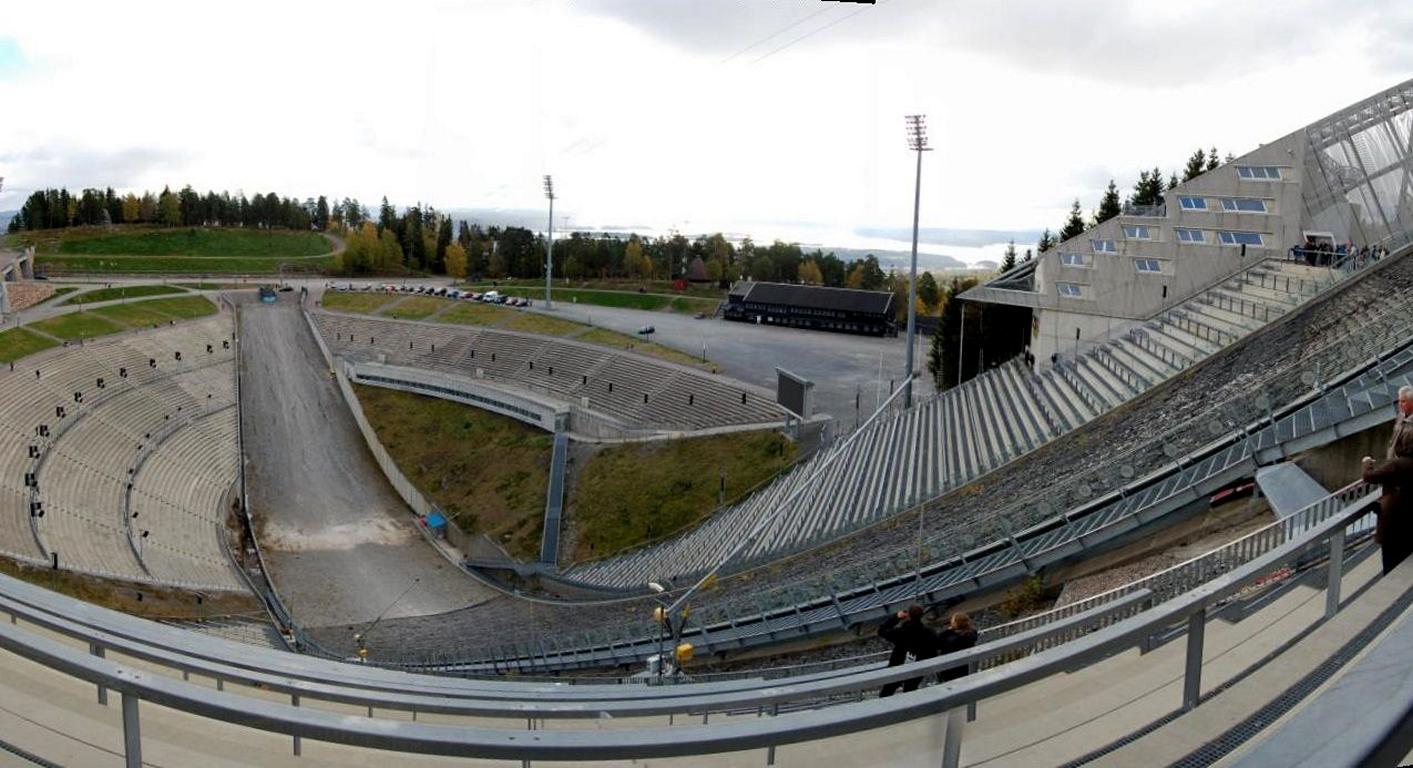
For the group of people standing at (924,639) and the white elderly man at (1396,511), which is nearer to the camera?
the white elderly man at (1396,511)

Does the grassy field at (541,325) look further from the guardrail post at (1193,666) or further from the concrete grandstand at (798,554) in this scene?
the guardrail post at (1193,666)

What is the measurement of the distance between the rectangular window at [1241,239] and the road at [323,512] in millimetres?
24337

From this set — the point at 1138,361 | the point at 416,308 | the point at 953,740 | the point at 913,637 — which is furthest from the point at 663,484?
the point at 416,308

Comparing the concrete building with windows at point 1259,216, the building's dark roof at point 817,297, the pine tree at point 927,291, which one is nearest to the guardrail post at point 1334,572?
the concrete building with windows at point 1259,216

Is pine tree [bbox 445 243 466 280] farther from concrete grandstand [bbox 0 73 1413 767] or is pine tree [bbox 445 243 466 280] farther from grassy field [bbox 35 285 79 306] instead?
concrete grandstand [bbox 0 73 1413 767]

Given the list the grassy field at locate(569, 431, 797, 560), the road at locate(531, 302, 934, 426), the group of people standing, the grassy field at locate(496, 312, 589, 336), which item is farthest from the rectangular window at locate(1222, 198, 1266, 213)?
the grassy field at locate(496, 312, 589, 336)

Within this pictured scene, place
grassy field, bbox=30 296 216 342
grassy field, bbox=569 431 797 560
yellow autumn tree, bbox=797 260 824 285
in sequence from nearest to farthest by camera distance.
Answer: grassy field, bbox=569 431 797 560 → grassy field, bbox=30 296 216 342 → yellow autumn tree, bbox=797 260 824 285

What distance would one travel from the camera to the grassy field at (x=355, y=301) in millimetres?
65144

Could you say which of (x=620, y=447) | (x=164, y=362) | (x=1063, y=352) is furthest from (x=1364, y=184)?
(x=164, y=362)

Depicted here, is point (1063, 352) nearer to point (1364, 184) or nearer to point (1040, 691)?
point (1364, 184)

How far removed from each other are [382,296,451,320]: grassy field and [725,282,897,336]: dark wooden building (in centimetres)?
1879

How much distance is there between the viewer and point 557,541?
110 ft

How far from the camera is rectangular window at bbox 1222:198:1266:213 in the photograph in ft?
90.3

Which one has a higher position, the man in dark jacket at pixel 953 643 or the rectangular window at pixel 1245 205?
the rectangular window at pixel 1245 205
